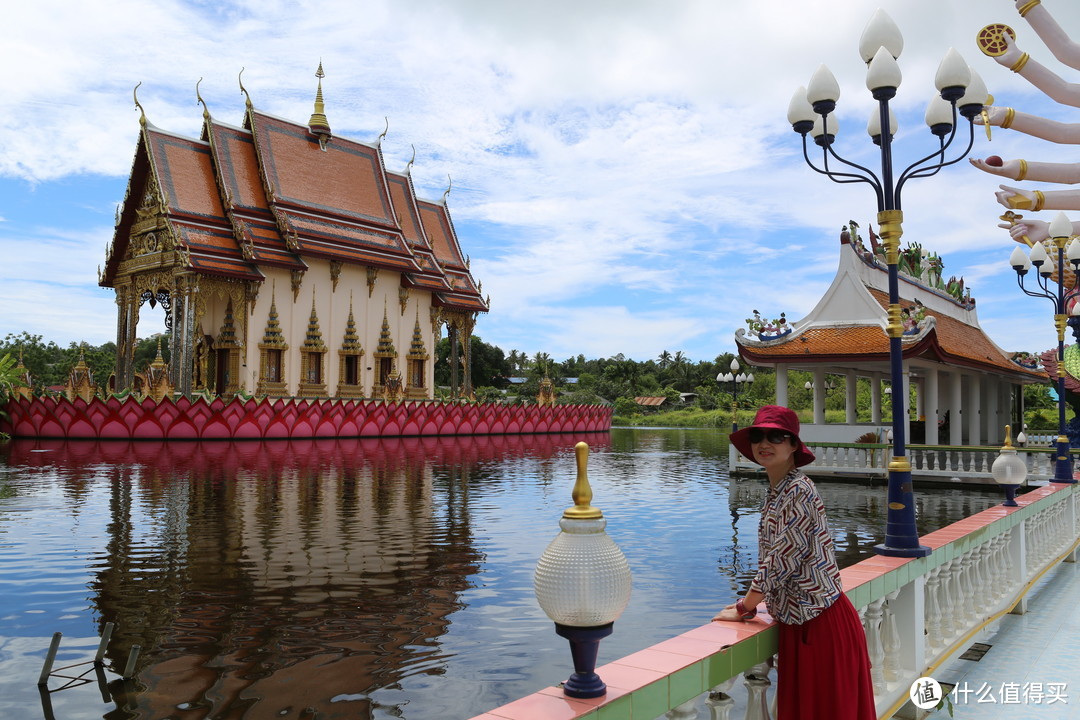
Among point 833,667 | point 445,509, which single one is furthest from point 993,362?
point 833,667

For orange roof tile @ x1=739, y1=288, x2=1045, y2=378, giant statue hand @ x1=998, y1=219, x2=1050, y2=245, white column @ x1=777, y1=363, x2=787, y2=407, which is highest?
giant statue hand @ x1=998, y1=219, x2=1050, y2=245

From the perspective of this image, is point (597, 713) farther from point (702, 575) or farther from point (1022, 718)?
point (702, 575)

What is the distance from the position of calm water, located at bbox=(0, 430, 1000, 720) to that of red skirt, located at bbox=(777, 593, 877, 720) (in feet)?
6.53

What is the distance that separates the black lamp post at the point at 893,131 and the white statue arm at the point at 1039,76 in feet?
14.1

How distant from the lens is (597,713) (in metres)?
2.08

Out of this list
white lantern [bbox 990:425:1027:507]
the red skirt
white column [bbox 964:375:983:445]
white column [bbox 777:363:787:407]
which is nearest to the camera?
the red skirt

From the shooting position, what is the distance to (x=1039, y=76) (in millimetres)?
9961

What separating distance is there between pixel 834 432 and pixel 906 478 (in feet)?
49.0

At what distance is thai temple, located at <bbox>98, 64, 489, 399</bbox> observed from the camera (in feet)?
95.0

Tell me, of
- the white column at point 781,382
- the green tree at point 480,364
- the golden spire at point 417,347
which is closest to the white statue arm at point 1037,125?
the white column at point 781,382

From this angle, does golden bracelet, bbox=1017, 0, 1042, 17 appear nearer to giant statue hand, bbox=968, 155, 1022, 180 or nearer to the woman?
giant statue hand, bbox=968, 155, 1022, 180

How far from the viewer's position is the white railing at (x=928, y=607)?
2803mm

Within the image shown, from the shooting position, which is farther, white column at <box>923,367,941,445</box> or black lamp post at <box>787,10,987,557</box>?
white column at <box>923,367,941,445</box>

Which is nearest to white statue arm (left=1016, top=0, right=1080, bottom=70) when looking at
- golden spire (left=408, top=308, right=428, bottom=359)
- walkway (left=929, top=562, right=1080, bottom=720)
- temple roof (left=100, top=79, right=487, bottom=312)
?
walkway (left=929, top=562, right=1080, bottom=720)
